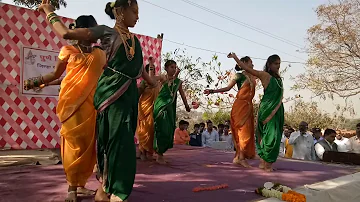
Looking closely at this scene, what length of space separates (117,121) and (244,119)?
10.0 feet

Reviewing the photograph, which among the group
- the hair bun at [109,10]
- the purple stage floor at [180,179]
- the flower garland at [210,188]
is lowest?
the purple stage floor at [180,179]

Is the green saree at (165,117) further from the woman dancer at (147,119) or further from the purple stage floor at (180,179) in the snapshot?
the purple stage floor at (180,179)

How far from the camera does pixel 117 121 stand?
2725 millimetres

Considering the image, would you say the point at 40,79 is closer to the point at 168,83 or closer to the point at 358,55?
the point at 168,83

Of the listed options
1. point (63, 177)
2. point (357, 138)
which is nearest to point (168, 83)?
point (63, 177)

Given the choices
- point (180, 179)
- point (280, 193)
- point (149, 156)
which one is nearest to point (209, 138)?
point (149, 156)

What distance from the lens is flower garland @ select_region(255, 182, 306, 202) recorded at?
3289 mm

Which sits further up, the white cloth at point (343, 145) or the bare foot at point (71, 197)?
the white cloth at point (343, 145)

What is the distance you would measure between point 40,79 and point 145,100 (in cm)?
276

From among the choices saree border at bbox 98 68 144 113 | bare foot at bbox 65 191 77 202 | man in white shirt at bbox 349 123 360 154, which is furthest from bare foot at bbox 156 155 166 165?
man in white shirt at bbox 349 123 360 154

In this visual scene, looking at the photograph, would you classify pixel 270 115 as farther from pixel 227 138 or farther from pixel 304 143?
pixel 227 138

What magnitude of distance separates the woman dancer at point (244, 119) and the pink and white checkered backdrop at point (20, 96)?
10.4ft

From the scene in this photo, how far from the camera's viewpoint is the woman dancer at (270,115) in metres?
4.82

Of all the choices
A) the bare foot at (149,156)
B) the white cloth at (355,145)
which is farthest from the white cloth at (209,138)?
the bare foot at (149,156)
